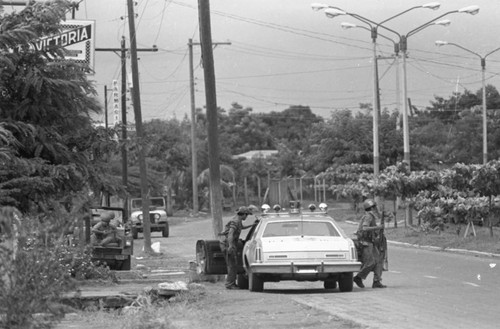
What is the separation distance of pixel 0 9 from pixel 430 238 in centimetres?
2264

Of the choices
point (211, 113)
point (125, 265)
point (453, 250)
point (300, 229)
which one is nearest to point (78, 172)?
point (300, 229)

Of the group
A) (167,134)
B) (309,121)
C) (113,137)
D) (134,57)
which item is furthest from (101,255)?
(309,121)

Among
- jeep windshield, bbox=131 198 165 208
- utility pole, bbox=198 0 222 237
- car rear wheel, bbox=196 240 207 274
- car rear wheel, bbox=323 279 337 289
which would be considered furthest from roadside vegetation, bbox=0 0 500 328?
jeep windshield, bbox=131 198 165 208

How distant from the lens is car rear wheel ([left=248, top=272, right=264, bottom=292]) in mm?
19266

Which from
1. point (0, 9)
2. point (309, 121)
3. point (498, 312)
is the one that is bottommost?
point (498, 312)

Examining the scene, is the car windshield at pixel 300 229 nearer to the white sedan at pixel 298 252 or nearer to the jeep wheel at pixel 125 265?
the white sedan at pixel 298 252

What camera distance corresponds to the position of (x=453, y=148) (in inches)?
2921

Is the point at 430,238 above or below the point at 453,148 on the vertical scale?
below

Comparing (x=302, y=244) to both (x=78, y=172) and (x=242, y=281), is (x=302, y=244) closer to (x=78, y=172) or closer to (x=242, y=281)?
(x=242, y=281)

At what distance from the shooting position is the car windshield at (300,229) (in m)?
19.5

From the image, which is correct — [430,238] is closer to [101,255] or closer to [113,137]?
[101,255]

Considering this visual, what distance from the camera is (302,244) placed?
18844 mm

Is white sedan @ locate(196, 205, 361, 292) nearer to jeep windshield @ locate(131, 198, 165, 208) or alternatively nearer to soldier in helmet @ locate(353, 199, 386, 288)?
soldier in helmet @ locate(353, 199, 386, 288)

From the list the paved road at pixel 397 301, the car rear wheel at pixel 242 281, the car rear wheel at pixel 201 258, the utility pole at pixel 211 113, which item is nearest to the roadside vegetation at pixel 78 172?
the paved road at pixel 397 301
